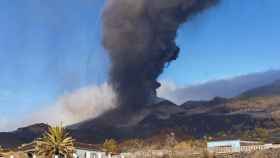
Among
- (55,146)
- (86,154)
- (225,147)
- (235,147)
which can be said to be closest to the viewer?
(55,146)

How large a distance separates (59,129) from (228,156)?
73.1 ft

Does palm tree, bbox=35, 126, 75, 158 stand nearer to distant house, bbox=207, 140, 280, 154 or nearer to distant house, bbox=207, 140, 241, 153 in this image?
distant house, bbox=207, 140, 280, 154

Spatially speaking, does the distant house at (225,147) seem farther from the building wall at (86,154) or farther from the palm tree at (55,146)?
the palm tree at (55,146)

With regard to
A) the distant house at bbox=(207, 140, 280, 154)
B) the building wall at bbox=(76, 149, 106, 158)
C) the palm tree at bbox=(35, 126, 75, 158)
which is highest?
the palm tree at bbox=(35, 126, 75, 158)

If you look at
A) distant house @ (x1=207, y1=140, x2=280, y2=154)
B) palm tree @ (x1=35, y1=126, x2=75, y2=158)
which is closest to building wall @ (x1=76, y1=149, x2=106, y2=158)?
palm tree @ (x1=35, y1=126, x2=75, y2=158)

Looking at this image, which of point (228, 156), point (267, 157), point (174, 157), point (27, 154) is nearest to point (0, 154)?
point (27, 154)

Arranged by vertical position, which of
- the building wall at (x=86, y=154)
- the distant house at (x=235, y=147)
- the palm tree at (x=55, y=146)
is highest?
the palm tree at (x=55, y=146)

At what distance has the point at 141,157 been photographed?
61.2m

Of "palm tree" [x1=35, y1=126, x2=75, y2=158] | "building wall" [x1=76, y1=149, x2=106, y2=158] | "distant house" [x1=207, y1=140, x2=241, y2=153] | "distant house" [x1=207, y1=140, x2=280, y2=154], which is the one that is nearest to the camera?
"palm tree" [x1=35, y1=126, x2=75, y2=158]

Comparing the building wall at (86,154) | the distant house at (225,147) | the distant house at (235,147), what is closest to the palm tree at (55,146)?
the building wall at (86,154)

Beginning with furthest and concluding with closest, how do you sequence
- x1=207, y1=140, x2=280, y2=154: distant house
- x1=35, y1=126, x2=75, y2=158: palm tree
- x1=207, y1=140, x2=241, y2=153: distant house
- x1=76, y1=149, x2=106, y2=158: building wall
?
x1=76, y1=149, x2=106, y2=158: building wall < x1=207, y1=140, x2=241, y2=153: distant house < x1=207, y1=140, x2=280, y2=154: distant house < x1=35, y1=126, x2=75, y2=158: palm tree

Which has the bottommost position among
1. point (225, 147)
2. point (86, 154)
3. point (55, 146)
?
point (86, 154)

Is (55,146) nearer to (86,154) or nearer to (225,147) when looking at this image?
(86,154)

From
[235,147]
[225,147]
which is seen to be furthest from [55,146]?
[225,147]
